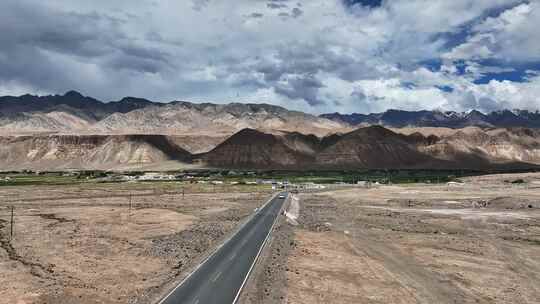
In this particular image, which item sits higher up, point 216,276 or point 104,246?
point 216,276

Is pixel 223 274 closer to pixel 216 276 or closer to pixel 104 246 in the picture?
pixel 216 276

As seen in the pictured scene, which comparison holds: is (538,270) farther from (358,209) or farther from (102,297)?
(358,209)

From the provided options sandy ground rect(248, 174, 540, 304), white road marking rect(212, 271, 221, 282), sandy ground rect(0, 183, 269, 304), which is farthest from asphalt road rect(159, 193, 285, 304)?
sandy ground rect(248, 174, 540, 304)

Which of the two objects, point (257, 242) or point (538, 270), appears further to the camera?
point (257, 242)

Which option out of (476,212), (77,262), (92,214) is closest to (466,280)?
(77,262)

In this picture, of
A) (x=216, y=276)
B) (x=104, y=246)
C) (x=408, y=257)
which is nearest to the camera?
(x=216, y=276)

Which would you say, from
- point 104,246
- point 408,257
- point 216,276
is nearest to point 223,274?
point 216,276

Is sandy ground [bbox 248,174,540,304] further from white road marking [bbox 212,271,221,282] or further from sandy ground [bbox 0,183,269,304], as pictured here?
sandy ground [bbox 0,183,269,304]
